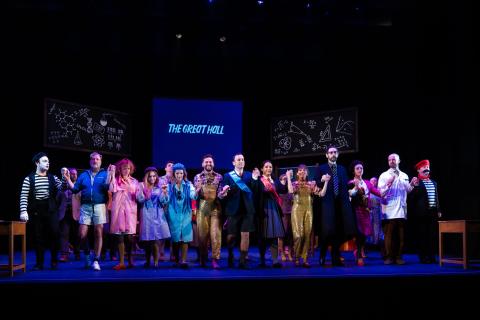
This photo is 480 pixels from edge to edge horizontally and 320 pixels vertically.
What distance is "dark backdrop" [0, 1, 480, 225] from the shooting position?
9.64m

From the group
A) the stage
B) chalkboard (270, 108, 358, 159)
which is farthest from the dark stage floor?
chalkboard (270, 108, 358, 159)

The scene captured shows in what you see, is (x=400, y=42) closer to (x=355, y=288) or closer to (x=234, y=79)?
(x=234, y=79)

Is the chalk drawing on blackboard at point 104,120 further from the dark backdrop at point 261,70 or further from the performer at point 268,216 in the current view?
the performer at point 268,216

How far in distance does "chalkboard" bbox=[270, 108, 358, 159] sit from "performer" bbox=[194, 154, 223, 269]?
194 inches

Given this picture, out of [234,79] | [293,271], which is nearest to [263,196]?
[293,271]

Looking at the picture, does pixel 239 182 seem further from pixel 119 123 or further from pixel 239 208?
pixel 119 123

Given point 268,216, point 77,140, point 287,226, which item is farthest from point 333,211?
point 77,140

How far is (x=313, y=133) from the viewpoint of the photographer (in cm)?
1238

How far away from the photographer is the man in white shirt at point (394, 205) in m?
8.03

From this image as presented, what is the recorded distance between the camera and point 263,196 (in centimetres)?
771

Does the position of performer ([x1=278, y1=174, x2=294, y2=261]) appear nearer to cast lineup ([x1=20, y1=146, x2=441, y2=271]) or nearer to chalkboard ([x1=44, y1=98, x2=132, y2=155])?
cast lineup ([x1=20, y1=146, x2=441, y2=271])

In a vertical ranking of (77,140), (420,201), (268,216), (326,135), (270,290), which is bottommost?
(270,290)

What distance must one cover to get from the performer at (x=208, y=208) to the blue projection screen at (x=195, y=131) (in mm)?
4559

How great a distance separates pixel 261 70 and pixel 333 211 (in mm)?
6223
